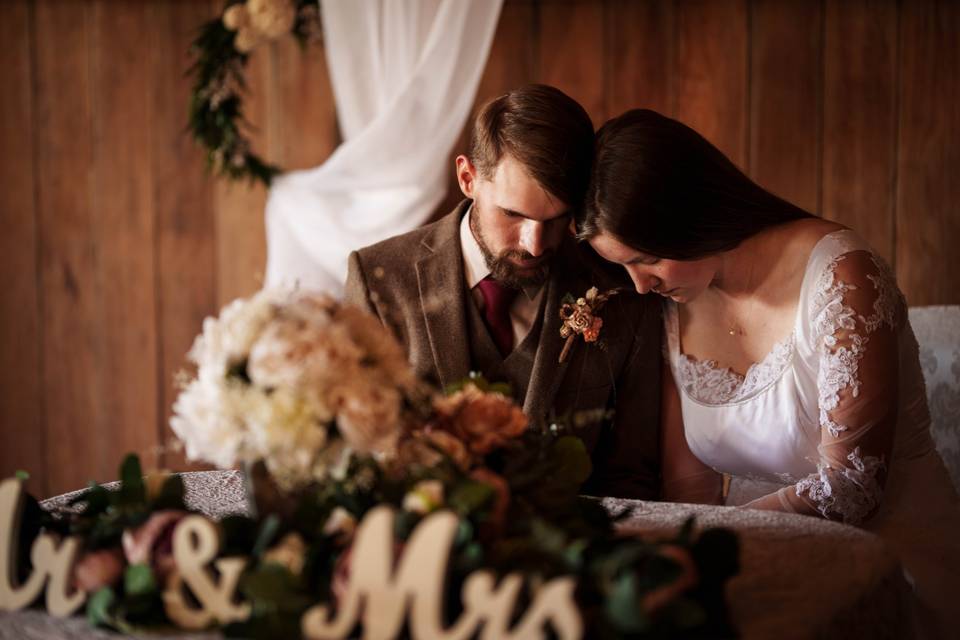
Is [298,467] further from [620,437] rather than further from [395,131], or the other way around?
[395,131]

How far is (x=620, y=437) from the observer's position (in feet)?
6.93

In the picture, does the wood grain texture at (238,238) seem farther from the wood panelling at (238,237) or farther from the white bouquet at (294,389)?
the white bouquet at (294,389)

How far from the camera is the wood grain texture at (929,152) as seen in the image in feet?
8.88

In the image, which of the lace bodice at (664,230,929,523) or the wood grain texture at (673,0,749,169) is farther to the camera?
the wood grain texture at (673,0,749,169)

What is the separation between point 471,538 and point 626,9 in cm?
216

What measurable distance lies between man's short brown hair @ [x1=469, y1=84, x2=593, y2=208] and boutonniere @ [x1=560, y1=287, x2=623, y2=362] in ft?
0.74

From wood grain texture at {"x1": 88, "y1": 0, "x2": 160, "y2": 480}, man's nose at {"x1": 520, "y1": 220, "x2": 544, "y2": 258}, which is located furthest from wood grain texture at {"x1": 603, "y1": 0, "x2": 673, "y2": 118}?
wood grain texture at {"x1": 88, "y1": 0, "x2": 160, "y2": 480}

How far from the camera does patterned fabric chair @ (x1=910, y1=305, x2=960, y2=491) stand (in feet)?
7.23

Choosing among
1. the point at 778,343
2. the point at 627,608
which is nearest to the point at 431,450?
the point at 627,608

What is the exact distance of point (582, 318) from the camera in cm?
204

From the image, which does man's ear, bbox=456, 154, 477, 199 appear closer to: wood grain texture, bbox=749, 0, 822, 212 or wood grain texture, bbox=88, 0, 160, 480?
wood grain texture, bbox=749, 0, 822, 212

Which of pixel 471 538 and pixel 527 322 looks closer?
pixel 471 538

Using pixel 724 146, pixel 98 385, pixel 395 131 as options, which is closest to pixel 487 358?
pixel 395 131

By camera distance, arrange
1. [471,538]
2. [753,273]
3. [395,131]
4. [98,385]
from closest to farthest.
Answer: [471,538] → [753,273] → [395,131] → [98,385]
